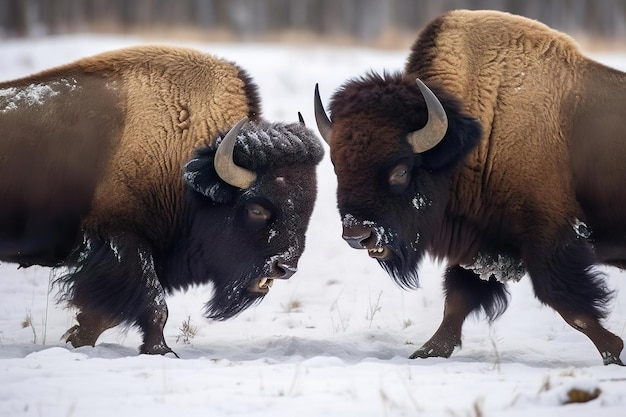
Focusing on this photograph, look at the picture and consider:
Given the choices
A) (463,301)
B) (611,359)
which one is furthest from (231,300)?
(611,359)

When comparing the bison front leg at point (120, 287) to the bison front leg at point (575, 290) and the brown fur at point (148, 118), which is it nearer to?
the brown fur at point (148, 118)

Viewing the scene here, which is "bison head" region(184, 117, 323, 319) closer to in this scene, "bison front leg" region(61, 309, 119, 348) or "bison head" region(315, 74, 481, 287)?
"bison head" region(315, 74, 481, 287)

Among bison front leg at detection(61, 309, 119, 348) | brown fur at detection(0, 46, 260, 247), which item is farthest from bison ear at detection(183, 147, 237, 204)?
bison front leg at detection(61, 309, 119, 348)

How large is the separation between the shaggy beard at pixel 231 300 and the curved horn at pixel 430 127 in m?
1.45

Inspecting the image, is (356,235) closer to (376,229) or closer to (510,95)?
(376,229)

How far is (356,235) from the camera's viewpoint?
5.57 metres

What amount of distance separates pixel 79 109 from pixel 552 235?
3.26 m

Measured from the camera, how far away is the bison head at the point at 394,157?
225 inches

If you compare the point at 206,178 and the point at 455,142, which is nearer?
the point at 455,142

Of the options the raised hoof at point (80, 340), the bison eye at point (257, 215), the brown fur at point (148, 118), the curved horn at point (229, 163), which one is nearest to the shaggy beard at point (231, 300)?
the bison eye at point (257, 215)

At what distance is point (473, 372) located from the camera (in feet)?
16.1

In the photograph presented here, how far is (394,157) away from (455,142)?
0.40 m

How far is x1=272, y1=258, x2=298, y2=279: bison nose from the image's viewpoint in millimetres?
5941

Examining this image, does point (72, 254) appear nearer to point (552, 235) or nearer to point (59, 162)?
point (59, 162)
